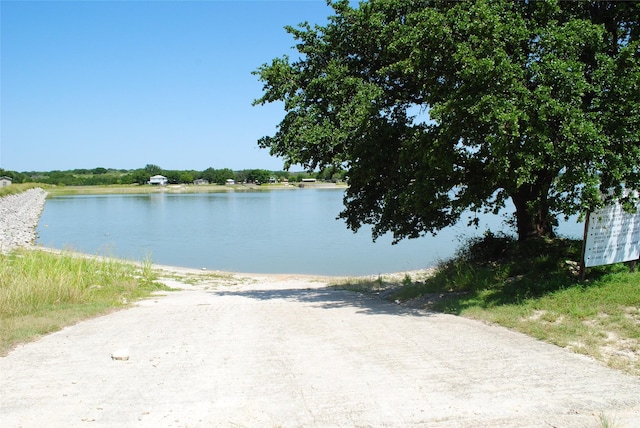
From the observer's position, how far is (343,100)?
12828 mm

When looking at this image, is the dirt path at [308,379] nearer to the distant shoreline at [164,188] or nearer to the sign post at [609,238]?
the sign post at [609,238]

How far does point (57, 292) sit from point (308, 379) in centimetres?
809

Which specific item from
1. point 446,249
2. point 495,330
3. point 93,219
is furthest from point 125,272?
point 93,219

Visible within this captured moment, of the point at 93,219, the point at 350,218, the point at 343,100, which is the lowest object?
the point at 93,219

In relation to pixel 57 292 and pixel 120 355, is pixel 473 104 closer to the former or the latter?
pixel 120 355

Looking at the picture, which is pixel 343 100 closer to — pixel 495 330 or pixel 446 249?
pixel 495 330

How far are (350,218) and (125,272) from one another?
721 centimetres

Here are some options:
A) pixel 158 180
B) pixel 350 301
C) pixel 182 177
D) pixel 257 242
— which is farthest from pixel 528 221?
pixel 182 177

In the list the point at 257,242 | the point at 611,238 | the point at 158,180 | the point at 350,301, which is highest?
the point at 158,180

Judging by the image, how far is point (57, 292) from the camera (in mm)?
11852

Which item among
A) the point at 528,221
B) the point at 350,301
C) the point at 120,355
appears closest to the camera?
the point at 120,355

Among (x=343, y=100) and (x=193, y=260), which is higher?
(x=343, y=100)

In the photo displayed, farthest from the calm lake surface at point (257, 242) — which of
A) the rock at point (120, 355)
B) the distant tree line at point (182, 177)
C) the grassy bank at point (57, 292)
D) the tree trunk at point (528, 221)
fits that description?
the distant tree line at point (182, 177)

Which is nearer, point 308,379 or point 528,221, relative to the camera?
point 308,379
